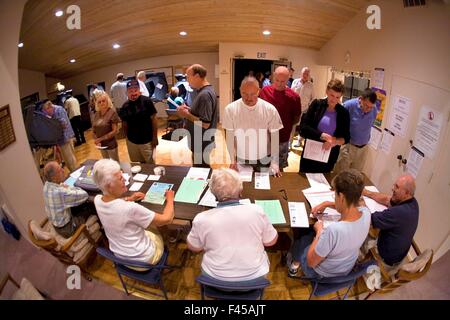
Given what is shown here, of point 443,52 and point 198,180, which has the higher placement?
point 443,52

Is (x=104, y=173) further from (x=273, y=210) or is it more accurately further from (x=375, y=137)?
(x=375, y=137)

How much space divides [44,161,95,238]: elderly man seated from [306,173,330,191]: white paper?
2.01 meters

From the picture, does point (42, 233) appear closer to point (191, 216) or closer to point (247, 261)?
point (191, 216)

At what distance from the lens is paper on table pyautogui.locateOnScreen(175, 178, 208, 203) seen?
81.6 inches

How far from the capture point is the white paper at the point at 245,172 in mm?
2329

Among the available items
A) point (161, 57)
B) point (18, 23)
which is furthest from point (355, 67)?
point (18, 23)

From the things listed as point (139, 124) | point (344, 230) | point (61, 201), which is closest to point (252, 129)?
point (344, 230)

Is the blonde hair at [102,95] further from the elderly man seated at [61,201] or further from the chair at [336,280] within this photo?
the chair at [336,280]

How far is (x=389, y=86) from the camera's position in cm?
302

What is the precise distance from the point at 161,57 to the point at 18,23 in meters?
1.40

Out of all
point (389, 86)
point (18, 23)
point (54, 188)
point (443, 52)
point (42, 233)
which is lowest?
point (42, 233)

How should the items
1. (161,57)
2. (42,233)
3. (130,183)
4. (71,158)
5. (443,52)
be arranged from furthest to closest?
(71,158) < (161,57) < (130,183) < (443,52) < (42,233)

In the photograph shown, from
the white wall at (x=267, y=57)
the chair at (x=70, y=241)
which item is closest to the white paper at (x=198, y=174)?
the chair at (x=70, y=241)

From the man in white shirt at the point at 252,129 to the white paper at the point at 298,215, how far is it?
1.54 ft
